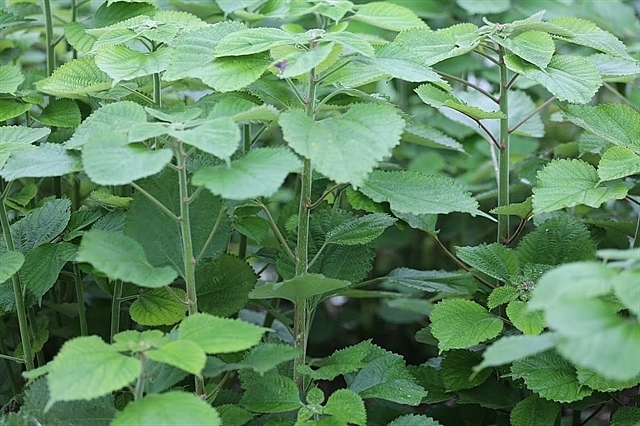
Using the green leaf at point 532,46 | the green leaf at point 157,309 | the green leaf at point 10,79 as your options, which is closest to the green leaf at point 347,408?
the green leaf at point 157,309

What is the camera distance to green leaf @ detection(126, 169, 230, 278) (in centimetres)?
77

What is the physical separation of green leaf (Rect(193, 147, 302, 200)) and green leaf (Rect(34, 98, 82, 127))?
35cm

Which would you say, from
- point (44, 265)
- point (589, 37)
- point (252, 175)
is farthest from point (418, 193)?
point (44, 265)

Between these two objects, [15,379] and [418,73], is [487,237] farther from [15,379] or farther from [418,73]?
[15,379]

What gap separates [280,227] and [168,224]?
0.23m

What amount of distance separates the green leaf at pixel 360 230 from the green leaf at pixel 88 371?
31cm

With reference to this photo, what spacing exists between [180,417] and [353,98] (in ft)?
1.34

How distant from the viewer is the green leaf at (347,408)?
2.30 feet

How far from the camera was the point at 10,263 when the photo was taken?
29.1 inches

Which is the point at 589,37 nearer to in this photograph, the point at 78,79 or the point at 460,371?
the point at 460,371

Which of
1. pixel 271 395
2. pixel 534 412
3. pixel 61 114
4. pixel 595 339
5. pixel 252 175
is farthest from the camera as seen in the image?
pixel 61 114

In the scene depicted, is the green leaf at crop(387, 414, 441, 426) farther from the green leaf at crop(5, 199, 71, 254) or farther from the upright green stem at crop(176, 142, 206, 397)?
the green leaf at crop(5, 199, 71, 254)

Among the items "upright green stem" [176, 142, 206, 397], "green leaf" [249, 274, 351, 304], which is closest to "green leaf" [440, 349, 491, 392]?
"green leaf" [249, 274, 351, 304]

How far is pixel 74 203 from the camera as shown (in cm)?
107
